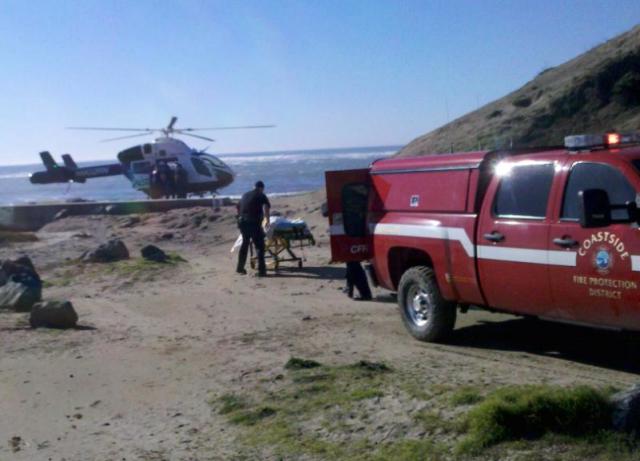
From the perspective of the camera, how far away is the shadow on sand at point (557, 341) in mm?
8945

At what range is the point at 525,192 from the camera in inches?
347

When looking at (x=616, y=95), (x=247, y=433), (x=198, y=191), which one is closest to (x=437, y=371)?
(x=247, y=433)

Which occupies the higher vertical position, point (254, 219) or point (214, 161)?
point (214, 161)

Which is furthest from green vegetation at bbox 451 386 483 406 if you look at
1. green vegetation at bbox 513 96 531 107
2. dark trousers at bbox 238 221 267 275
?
green vegetation at bbox 513 96 531 107

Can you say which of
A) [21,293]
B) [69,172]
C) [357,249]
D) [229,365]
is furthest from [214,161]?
[229,365]

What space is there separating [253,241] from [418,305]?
282 inches

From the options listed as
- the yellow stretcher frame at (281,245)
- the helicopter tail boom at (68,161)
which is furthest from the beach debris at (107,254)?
the helicopter tail boom at (68,161)

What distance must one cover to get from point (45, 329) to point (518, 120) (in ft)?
60.4

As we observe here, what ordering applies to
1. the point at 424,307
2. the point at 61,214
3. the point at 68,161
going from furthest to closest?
the point at 68,161
the point at 61,214
the point at 424,307

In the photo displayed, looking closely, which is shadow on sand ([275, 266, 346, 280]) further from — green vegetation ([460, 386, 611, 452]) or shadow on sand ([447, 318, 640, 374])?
green vegetation ([460, 386, 611, 452])

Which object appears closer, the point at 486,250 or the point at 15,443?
the point at 15,443

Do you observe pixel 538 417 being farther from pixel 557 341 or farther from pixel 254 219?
pixel 254 219

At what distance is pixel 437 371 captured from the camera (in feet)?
27.8

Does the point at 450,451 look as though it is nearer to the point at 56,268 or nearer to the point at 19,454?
the point at 19,454
